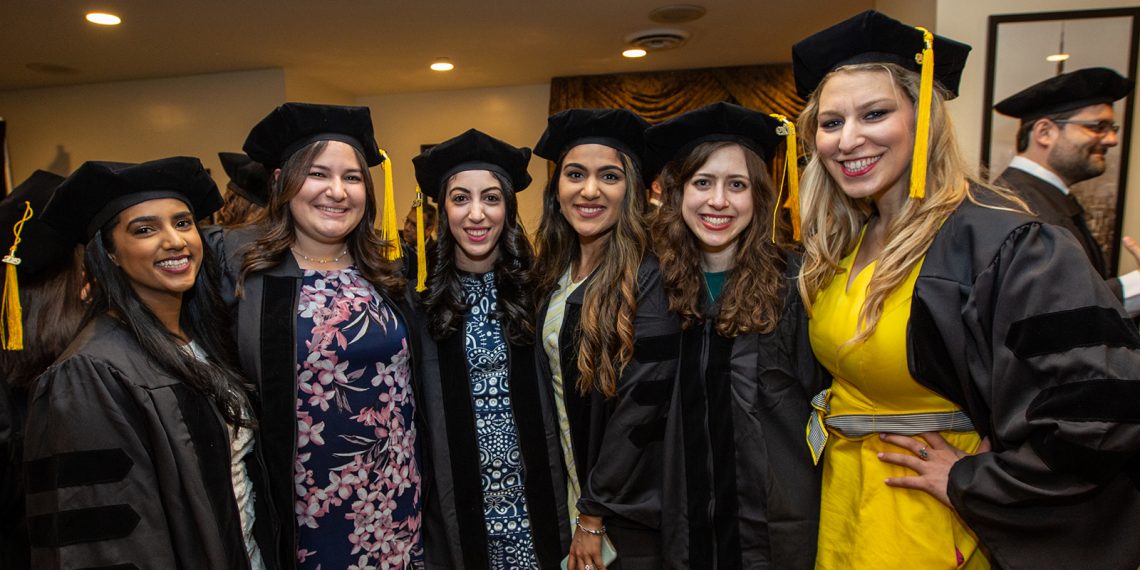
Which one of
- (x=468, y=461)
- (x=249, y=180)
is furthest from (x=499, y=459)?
(x=249, y=180)

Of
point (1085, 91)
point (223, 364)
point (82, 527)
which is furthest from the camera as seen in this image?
point (1085, 91)

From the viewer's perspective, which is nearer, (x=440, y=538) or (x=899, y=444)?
(x=899, y=444)

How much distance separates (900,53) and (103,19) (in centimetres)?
563

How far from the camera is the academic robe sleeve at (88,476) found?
1386 millimetres

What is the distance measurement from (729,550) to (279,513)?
1367mm

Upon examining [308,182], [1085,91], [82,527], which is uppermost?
[1085,91]

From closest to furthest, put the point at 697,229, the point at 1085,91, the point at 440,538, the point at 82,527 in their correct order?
the point at 82,527, the point at 697,229, the point at 440,538, the point at 1085,91

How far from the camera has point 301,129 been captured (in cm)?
202

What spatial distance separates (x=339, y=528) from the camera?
6.38 ft

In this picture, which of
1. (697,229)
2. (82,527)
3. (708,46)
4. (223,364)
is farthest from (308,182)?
(708,46)

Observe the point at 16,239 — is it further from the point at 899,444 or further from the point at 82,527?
the point at 899,444

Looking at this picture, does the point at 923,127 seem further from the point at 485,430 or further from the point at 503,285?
the point at 485,430

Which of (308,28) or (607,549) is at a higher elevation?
(308,28)

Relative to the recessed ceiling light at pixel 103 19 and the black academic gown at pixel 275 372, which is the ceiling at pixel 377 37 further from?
the black academic gown at pixel 275 372
